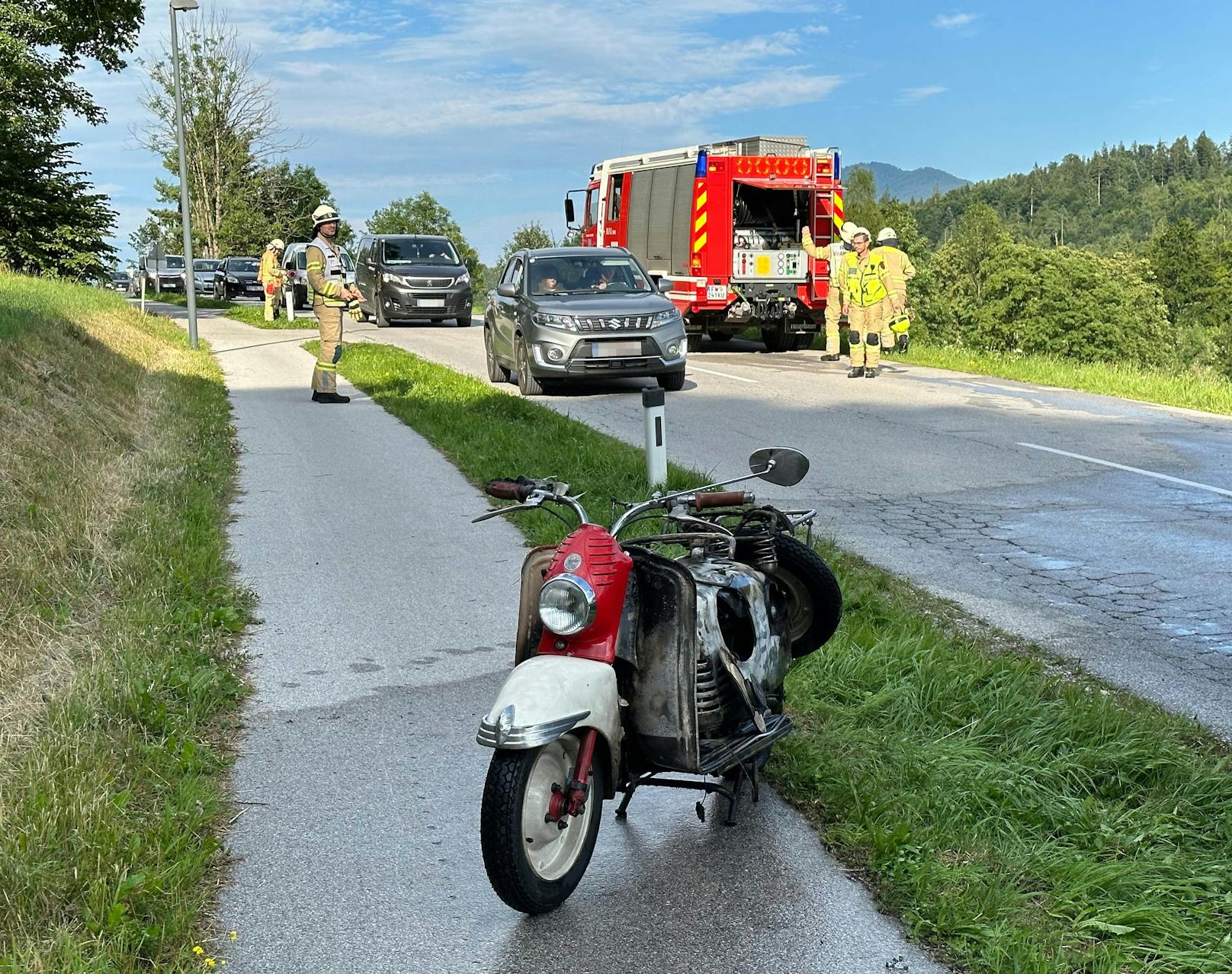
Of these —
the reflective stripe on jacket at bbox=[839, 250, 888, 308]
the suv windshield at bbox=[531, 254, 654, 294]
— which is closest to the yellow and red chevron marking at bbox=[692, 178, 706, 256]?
the reflective stripe on jacket at bbox=[839, 250, 888, 308]

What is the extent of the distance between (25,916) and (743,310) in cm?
1905

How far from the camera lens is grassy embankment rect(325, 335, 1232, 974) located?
3.38 meters

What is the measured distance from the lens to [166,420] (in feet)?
43.1

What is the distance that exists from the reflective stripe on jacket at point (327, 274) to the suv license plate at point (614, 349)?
289 cm

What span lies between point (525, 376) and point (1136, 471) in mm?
7906

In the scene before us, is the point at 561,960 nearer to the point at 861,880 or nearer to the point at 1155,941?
the point at 861,880

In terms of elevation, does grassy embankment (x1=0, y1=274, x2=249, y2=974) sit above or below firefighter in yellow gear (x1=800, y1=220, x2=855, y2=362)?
below

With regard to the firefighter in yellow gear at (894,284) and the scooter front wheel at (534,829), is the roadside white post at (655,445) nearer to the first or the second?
the scooter front wheel at (534,829)

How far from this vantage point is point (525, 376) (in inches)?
648

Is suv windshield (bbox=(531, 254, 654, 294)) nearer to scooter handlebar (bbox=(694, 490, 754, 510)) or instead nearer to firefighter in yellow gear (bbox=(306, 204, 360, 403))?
firefighter in yellow gear (bbox=(306, 204, 360, 403))

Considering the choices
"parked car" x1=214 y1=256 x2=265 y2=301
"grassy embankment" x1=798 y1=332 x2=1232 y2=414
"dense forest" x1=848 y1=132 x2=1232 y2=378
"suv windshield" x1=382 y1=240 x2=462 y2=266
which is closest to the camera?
"grassy embankment" x1=798 y1=332 x2=1232 y2=414

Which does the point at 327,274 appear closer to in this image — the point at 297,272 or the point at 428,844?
the point at 428,844

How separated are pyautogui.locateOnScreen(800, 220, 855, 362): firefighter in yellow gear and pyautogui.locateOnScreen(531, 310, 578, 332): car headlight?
5126 mm

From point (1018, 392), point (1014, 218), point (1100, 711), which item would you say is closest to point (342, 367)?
point (1018, 392)
